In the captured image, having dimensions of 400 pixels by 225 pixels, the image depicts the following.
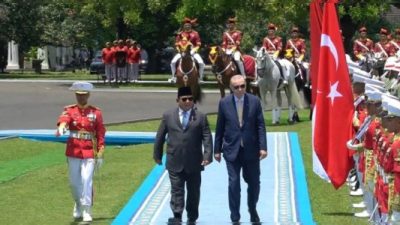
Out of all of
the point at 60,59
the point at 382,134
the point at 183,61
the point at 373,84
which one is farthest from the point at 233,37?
the point at 60,59

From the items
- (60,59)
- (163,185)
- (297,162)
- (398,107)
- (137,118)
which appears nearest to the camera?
(398,107)

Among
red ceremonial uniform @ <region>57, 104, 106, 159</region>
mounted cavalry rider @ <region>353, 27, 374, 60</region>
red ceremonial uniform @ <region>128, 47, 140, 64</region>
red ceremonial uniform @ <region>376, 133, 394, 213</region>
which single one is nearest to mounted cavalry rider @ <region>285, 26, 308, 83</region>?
mounted cavalry rider @ <region>353, 27, 374, 60</region>

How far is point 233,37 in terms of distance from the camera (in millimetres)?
31203

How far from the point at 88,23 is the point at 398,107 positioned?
62.3 metres

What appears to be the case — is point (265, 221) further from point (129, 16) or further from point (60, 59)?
point (60, 59)

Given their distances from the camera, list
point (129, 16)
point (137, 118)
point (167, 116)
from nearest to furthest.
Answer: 1. point (167, 116)
2. point (137, 118)
3. point (129, 16)

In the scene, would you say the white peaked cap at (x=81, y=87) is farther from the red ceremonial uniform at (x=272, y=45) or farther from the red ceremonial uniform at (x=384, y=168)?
the red ceremonial uniform at (x=272, y=45)

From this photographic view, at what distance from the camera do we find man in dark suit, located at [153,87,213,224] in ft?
43.1

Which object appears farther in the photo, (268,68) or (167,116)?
(268,68)

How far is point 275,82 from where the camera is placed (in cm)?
2908

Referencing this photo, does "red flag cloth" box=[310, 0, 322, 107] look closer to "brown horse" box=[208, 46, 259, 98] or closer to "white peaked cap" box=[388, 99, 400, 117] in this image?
"white peaked cap" box=[388, 99, 400, 117]

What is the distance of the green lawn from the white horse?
4.12 meters

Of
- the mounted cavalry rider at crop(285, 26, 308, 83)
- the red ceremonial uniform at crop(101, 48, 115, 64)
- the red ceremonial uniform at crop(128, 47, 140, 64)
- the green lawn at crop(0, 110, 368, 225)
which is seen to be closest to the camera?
the green lawn at crop(0, 110, 368, 225)

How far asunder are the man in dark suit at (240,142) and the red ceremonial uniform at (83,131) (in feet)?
5.65
